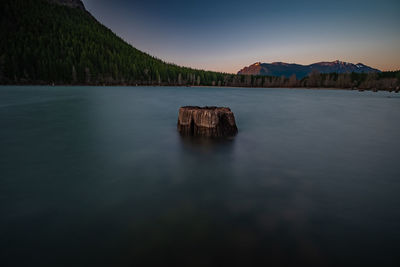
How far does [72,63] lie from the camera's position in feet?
325

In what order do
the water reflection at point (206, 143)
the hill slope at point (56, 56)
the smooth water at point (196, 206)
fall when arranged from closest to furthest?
the smooth water at point (196, 206), the water reflection at point (206, 143), the hill slope at point (56, 56)

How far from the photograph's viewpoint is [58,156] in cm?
651

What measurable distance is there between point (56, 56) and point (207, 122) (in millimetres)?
122394

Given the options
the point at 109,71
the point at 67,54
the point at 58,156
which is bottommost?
the point at 58,156

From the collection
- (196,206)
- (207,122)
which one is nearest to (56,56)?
(207,122)

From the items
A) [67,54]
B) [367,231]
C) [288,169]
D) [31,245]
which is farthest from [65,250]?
[67,54]

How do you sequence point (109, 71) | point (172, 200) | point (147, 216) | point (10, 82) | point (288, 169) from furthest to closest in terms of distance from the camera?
point (109, 71)
point (10, 82)
point (288, 169)
point (172, 200)
point (147, 216)

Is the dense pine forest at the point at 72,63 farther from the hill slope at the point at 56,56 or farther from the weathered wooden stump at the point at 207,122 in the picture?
the weathered wooden stump at the point at 207,122

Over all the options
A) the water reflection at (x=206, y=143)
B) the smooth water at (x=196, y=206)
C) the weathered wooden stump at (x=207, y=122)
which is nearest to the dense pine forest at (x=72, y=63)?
the weathered wooden stump at (x=207, y=122)

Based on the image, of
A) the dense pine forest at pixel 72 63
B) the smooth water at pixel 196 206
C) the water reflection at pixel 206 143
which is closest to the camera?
the smooth water at pixel 196 206

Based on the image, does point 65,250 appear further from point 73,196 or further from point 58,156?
point 58,156

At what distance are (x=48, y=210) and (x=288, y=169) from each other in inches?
225

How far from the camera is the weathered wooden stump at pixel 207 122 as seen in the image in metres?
8.76

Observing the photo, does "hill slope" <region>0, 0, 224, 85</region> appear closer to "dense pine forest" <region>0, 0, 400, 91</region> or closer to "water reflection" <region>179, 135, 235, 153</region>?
"dense pine forest" <region>0, 0, 400, 91</region>
